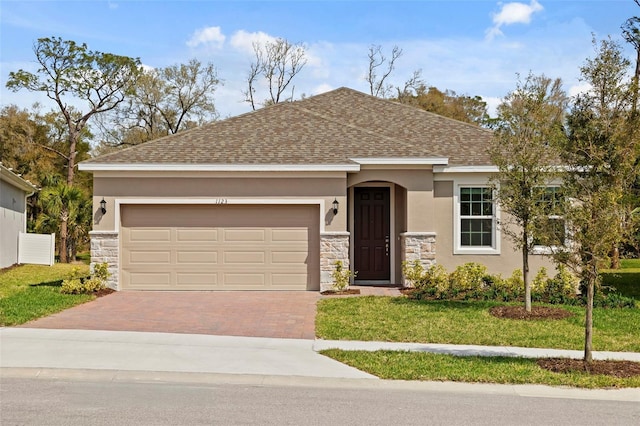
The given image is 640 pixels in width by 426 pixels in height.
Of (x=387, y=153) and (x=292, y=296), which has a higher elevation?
(x=387, y=153)

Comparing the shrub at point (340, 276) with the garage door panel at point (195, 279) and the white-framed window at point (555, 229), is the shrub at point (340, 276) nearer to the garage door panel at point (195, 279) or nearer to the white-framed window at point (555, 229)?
the garage door panel at point (195, 279)

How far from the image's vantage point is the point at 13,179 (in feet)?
76.8

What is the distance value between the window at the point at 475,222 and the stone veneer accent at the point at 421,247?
1062 millimetres

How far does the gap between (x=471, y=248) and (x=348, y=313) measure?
5827mm

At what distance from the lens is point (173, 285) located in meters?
15.9

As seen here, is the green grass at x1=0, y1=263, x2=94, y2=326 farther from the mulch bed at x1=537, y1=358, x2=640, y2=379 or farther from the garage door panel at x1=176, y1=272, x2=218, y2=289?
the mulch bed at x1=537, y1=358, x2=640, y2=379

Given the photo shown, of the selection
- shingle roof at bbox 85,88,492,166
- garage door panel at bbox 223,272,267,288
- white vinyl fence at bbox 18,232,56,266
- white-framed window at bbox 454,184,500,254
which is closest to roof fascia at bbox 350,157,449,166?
shingle roof at bbox 85,88,492,166

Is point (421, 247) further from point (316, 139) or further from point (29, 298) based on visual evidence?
point (29, 298)

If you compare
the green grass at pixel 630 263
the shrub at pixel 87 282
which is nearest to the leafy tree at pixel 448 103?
the green grass at pixel 630 263

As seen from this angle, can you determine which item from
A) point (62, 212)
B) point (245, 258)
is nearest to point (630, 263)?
point (245, 258)

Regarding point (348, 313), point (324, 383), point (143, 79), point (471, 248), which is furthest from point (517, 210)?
point (143, 79)

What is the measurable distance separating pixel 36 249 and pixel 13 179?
308 centimetres

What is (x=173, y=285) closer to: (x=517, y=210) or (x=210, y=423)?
(x=517, y=210)

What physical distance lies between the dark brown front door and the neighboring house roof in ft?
41.8
